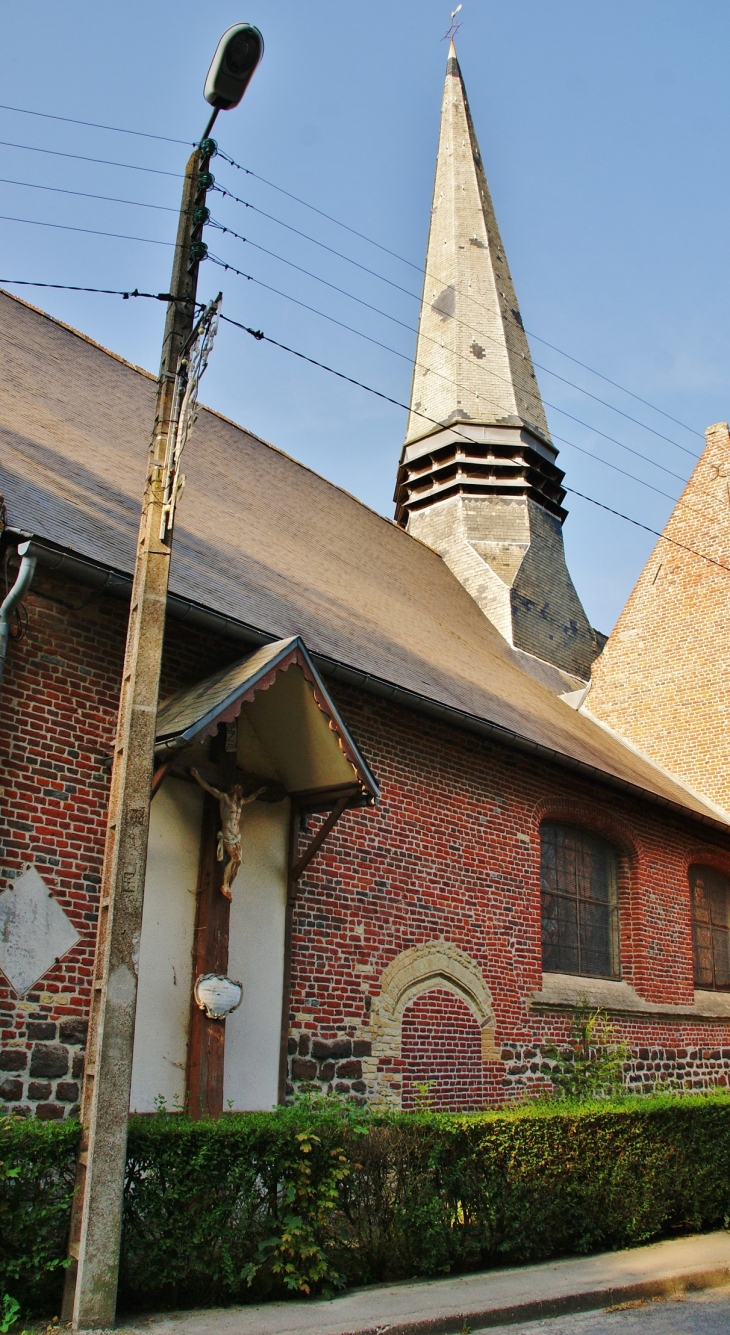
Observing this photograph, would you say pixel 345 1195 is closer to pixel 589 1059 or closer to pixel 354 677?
pixel 354 677

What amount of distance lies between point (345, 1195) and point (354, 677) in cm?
450

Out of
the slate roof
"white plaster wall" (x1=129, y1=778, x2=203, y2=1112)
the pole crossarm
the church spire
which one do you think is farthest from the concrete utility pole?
the church spire

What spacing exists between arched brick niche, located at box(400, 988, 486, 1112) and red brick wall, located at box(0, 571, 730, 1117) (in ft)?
0.08

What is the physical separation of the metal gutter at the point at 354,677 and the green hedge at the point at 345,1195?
11.7 feet

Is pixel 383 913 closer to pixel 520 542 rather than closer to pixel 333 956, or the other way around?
pixel 333 956

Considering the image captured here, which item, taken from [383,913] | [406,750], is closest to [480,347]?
[406,750]

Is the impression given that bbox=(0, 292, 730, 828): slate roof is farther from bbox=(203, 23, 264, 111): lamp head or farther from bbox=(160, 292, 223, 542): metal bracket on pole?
bbox=(203, 23, 264, 111): lamp head

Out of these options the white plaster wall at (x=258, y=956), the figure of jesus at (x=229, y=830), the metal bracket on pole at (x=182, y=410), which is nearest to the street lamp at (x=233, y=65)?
the metal bracket on pole at (x=182, y=410)

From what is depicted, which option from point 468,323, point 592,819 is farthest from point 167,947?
point 468,323

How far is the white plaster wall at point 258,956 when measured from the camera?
8266mm

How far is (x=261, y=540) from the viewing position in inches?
476

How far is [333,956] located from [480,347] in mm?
15351

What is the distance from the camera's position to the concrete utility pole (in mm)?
5000

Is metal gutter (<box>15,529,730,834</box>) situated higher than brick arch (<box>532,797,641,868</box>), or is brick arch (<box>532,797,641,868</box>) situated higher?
metal gutter (<box>15,529,730,834</box>)
